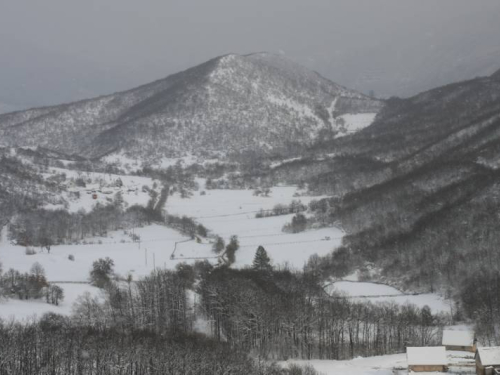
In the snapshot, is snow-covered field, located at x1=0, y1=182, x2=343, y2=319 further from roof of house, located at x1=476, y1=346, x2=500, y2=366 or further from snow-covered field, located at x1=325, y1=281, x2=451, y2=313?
roof of house, located at x1=476, y1=346, x2=500, y2=366

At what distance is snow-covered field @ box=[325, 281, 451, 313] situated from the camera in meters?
106

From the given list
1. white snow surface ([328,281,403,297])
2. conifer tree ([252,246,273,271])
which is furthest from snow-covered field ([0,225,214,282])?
white snow surface ([328,281,403,297])

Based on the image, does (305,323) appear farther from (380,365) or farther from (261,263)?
(261,263)

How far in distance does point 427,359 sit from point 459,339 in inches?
365

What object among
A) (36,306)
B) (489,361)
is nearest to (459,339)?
(489,361)

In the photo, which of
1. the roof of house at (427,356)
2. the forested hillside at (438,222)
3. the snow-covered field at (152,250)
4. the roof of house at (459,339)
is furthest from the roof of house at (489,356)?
the snow-covered field at (152,250)

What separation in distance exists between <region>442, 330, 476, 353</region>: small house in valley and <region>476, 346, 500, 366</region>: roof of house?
898 centimetres

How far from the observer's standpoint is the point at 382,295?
114 m

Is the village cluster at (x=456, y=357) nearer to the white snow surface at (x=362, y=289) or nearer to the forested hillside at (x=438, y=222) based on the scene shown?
the forested hillside at (x=438, y=222)

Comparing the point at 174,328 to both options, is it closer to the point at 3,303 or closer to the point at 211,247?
the point at 3,303

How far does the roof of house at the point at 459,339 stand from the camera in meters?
76.6

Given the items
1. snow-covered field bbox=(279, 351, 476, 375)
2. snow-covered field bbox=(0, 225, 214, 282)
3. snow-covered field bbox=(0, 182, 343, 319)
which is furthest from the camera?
snow-covered field bbox=(0, 225, 214, 282)

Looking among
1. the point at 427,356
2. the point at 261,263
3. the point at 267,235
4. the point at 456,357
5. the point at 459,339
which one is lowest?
the point at 456,357

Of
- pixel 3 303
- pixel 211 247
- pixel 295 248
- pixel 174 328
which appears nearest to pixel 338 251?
pixel 295 248
